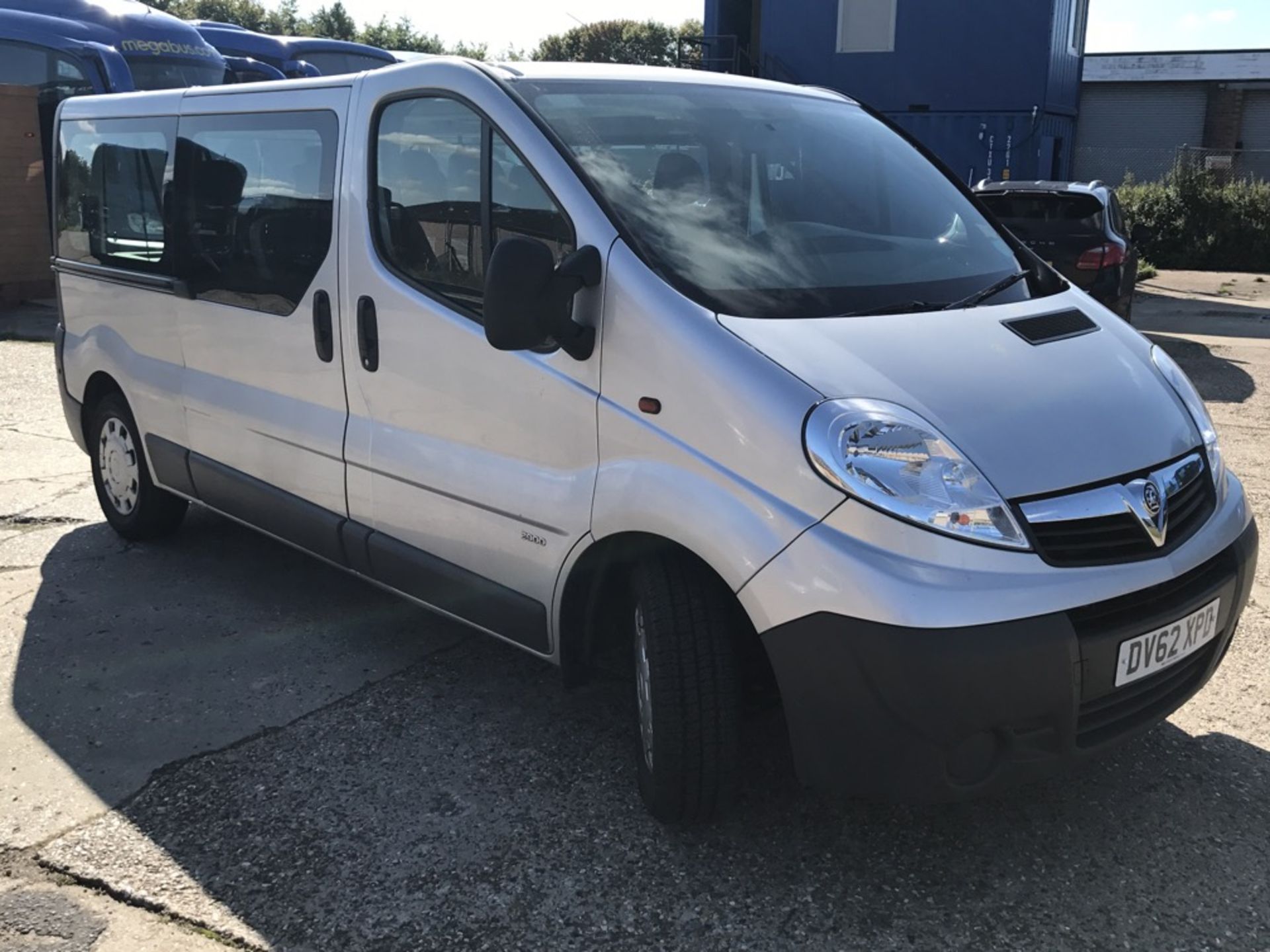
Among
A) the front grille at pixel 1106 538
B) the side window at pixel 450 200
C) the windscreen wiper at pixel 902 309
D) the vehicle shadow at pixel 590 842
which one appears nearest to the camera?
the front grille at pixel 1106 538

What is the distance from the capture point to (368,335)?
12.0 ft

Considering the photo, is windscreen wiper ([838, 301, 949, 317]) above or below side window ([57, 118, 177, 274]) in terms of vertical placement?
below

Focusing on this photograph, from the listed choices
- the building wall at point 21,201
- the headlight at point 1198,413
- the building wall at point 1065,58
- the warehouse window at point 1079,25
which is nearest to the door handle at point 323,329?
the headlight at point 1198,413

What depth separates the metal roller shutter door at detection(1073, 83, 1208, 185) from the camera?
3164 centimetres

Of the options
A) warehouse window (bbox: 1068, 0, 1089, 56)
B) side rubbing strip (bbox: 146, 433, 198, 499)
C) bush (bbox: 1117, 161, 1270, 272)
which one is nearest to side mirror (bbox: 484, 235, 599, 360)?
side rubbing strip (bbox: 146, 433, 198, 499)

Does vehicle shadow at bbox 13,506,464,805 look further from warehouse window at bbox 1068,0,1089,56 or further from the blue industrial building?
warehouse window at bbox 1068,0,1089,56

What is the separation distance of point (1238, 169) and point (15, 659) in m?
32.1

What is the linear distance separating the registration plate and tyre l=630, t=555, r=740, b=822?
0.85m

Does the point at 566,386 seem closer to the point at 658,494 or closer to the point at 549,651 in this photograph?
the point at 658,494

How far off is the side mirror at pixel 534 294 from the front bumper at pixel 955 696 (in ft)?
2.96

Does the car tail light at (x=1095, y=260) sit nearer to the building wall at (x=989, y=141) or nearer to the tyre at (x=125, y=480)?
the tyre at (x=125, y=480)

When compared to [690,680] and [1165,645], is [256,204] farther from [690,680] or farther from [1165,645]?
[1165,645]

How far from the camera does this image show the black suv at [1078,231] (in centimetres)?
945

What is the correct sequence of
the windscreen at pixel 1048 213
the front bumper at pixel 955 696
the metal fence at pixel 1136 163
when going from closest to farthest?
1. the front bumper at pixel 955 696
2. the windscreen at pixel 1048 213
3. the metal fence at pixel 1136 163
